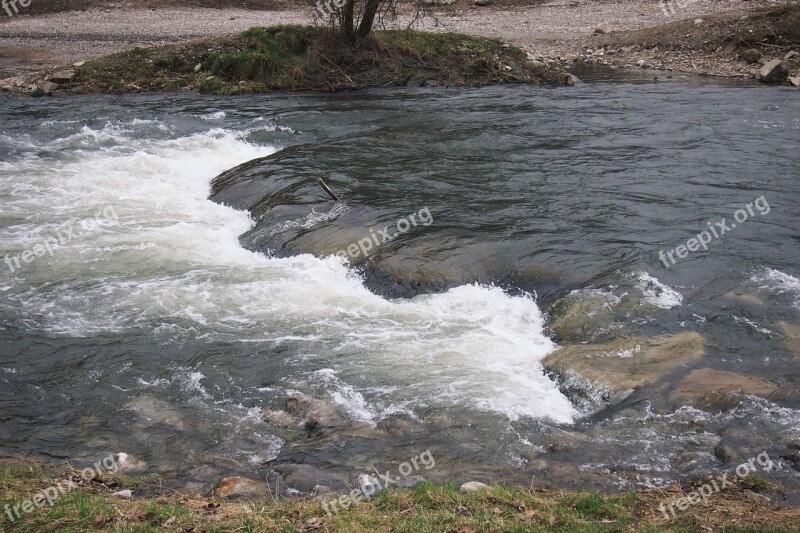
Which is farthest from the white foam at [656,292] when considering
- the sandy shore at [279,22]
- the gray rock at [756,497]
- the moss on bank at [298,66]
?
the sandy shore at [279,22]

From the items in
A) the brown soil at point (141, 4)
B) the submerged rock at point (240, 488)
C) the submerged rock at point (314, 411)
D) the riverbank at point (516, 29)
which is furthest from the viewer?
the brown soil at point (141, 4)

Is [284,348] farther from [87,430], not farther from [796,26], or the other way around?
[796,26]

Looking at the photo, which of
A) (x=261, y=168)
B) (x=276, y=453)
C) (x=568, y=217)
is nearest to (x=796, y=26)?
(x=568, y=217)

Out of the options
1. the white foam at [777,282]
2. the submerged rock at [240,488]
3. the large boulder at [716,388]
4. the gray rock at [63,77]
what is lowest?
the submerged rock at [240,488]

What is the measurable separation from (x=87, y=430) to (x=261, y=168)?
31.0 ft

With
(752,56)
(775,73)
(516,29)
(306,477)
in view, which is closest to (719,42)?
(752,56)
